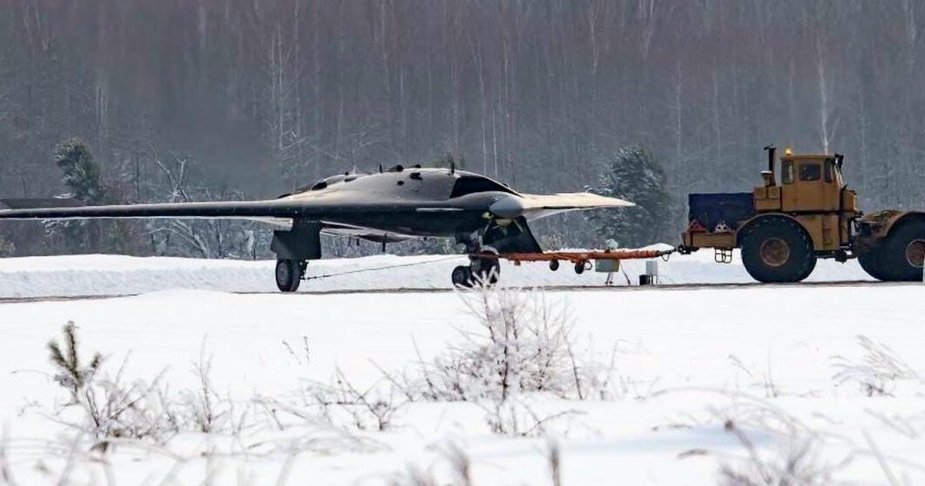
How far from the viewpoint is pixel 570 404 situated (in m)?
6.48

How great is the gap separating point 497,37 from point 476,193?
68018mm

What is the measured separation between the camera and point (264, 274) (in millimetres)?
32375

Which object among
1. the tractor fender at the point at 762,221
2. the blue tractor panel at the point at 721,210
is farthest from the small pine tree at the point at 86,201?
the tractor fender at the point at 762,221

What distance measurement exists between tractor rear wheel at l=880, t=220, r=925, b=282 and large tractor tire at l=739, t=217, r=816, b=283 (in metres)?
1.72

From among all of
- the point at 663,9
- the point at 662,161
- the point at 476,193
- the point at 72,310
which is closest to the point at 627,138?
the point at 662,161

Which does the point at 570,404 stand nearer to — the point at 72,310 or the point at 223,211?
the point at 72,310

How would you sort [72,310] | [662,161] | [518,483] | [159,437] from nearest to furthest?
1. [518,483]
2. [159,437]
3. [72,310]
4. [662,161]

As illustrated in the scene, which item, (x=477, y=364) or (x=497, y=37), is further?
(x=497, y=37)

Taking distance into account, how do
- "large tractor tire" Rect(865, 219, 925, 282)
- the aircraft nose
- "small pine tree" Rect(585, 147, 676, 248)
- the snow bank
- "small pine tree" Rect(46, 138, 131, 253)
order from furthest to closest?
"small pine tree" Rect(585, 147, 676, 248) → "small pine tree" Rect(46, 138, 131, 253) → the snow bank → the aircraft nose → "large tractor tire" Rect(865, 219, 925, 282)

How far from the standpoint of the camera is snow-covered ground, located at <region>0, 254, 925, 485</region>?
423 cm

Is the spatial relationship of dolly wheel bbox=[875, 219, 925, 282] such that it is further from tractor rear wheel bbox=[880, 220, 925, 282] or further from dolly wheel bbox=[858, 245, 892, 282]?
dolly wheel bbox=[858, 245, 892, 282]

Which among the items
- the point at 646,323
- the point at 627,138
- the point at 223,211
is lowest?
the point at 646,323

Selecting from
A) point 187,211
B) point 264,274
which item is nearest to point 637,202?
point 264,274

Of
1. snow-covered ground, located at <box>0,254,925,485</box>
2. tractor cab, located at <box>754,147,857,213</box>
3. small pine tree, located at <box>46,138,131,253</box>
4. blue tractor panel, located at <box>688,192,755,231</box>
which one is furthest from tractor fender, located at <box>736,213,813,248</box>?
small pine tree, located at <box>46,138,131,253</box>
